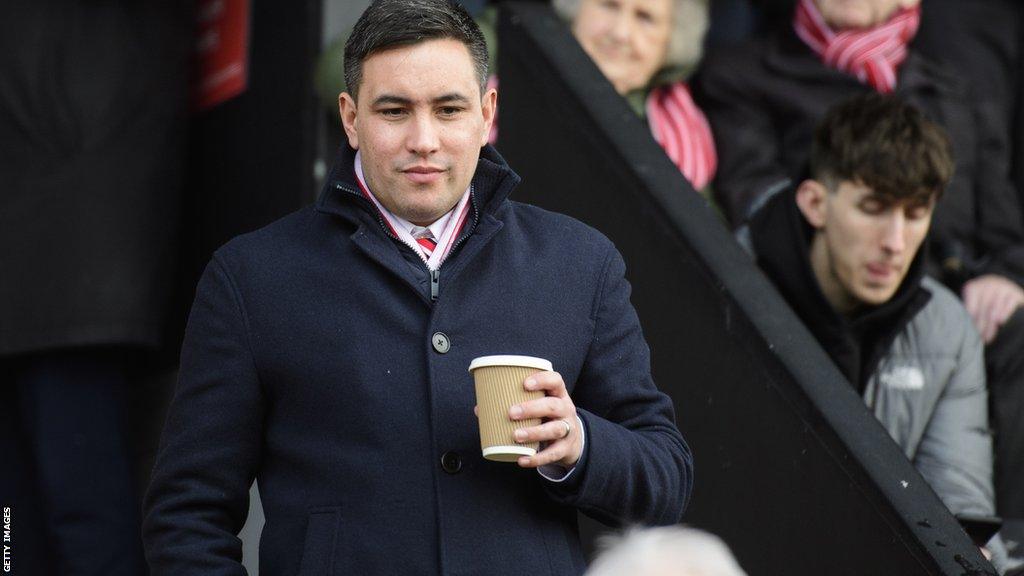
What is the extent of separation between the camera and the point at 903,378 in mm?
4719

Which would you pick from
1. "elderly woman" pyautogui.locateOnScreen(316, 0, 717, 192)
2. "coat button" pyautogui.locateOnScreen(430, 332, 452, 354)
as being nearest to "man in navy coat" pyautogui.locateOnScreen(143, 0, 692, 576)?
"coat button" pyautogui.locateOnScreen(430, 332, 452, 354)

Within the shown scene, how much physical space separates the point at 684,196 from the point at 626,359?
4.94ft

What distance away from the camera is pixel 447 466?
8.72 ft

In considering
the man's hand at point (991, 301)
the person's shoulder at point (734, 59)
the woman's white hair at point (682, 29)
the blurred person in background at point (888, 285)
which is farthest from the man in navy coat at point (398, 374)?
the person's shoulder at point (734, 59)

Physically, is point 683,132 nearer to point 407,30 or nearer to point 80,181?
point 80,181

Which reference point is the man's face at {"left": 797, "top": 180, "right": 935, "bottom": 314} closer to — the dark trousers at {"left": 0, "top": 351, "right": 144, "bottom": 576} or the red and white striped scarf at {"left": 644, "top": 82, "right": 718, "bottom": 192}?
the red and white striped scarf at {"left": 644, "top": 82, "right": 718, "bottom": 192}

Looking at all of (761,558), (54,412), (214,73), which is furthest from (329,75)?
(761,558)

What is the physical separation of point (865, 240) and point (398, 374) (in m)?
2.36

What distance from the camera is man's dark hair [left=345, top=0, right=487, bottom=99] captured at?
2719 mm

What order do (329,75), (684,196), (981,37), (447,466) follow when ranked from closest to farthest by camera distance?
(447,466)
(684,196)
(329,75)
(981,37)

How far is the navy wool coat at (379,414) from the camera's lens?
265cm

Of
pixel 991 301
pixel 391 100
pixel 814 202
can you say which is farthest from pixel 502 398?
pixel 991 301

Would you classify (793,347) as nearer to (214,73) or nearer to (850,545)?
(850,545)

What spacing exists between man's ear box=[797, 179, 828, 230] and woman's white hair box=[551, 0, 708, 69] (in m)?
0.96
